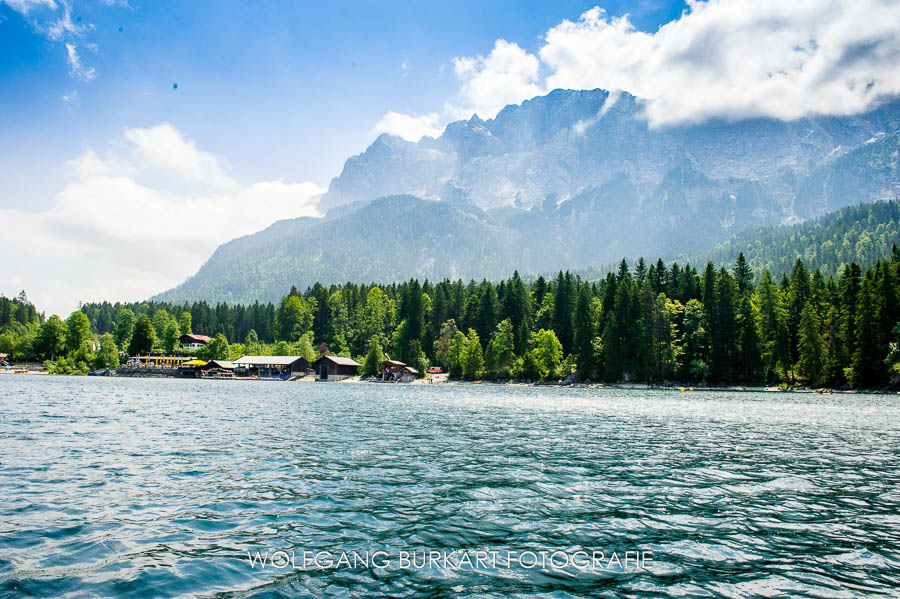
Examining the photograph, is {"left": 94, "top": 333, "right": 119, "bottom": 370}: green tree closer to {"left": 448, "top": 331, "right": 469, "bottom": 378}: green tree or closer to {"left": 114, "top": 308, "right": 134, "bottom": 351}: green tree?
{"left": 114, "top": 308, "right": 134, "bottom": 351}: green tree

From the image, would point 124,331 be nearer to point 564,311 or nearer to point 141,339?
point 141,339

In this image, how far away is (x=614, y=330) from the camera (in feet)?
342

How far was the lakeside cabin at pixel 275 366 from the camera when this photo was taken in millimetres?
140125

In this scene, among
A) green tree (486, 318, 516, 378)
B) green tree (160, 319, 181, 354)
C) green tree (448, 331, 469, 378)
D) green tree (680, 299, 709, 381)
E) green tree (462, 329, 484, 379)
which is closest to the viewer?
green tree (680, 299, 709, 381)

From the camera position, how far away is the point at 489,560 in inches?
370

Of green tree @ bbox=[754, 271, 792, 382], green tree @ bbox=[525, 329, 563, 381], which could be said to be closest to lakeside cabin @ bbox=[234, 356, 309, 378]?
green tree @ bbox=[525, 329, 563, 381]

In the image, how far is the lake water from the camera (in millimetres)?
8414

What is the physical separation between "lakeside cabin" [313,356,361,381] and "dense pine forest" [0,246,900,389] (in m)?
6.21

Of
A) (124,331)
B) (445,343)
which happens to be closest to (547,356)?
(445,343)

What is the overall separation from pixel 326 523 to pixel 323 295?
163713 millimetres

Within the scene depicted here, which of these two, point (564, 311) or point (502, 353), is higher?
point (564, 311)

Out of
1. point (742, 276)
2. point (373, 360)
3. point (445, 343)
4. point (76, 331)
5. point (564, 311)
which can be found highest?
point (742, 276)

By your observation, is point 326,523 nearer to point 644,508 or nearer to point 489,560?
point 489,560

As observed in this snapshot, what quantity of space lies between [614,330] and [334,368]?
73.1m
